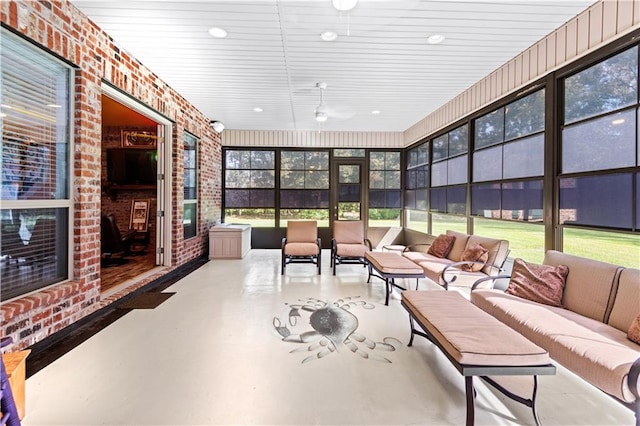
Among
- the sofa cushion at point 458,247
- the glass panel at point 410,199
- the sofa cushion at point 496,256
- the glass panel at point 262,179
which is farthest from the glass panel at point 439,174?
the glass panel at point 262,179

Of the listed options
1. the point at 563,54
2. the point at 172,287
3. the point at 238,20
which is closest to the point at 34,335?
the point at 172,287

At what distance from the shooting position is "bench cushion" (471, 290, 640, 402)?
4.97 feet

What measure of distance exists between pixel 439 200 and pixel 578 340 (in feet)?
14.0

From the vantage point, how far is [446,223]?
5840 millimetres

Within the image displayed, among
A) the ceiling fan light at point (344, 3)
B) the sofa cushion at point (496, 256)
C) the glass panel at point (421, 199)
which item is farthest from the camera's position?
the glass panel at point (421, 199)

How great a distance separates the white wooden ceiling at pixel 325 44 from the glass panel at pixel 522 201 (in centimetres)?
165

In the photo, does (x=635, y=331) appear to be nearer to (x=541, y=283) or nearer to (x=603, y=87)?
(x=541, y=283)

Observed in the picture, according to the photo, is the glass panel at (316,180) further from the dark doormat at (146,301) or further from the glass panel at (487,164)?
the dark doormat at (146,301)

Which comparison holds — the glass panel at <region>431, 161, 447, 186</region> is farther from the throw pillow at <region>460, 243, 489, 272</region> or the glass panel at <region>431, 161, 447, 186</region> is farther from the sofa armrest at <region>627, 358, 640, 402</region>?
the sofa armrest at <region>627, 358, 640, 402</region>

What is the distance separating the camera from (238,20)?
2.84 metres

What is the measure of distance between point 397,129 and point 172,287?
618cm

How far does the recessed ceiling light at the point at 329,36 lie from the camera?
9.92 ft

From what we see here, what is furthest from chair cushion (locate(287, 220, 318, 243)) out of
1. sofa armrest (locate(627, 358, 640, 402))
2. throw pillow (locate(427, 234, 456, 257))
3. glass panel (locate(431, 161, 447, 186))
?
sofa armrest (locate(627, 358, 640, 402))

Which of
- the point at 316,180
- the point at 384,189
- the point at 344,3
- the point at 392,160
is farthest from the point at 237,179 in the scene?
the point at 344,3
